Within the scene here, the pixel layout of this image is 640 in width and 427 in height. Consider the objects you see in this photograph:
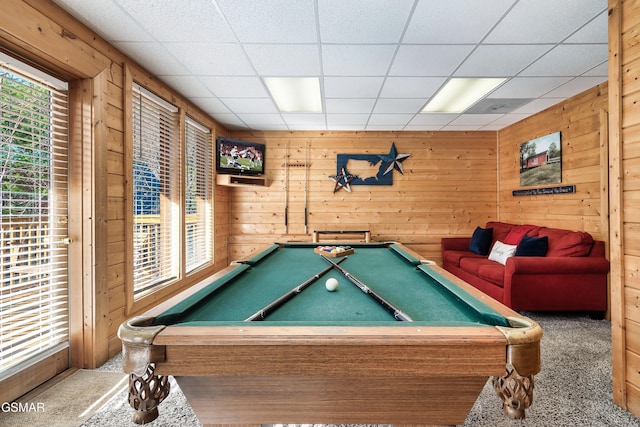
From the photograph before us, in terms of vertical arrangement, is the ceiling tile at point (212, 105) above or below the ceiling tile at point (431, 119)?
above

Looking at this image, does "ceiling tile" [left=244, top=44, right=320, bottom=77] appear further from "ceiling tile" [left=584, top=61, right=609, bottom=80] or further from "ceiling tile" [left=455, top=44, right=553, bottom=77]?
"ceiling tile" [left=584, top=61, right=609, bottom=80]

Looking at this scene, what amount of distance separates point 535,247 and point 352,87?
273 centimetres

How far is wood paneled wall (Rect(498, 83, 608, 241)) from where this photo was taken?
10.1 ft

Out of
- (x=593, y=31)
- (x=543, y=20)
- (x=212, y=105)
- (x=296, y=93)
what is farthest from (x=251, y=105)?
(x=593, y=31)

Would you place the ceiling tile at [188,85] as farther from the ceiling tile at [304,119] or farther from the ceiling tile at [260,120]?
the ceiling tile at [304,119]

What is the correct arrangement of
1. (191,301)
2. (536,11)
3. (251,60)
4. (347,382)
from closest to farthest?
(347,382)
(191,301)
(536,11)
(251,60)

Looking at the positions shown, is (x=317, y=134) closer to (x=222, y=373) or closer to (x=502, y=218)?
(x=502, y=218)

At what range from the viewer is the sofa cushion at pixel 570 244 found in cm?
302

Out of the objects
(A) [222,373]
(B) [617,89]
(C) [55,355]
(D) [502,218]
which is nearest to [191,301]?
(A) [222,373]

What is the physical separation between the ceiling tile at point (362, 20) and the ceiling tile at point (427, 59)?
253 millimetres

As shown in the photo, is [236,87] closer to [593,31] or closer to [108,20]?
[108,20]

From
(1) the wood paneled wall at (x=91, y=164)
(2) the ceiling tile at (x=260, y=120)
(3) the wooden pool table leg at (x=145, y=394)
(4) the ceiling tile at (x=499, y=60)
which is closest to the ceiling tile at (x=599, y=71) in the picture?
(4) the ceiling tile at (x=499, y=60)

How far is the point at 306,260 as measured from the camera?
2.46 metres

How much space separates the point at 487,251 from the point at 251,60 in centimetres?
408
